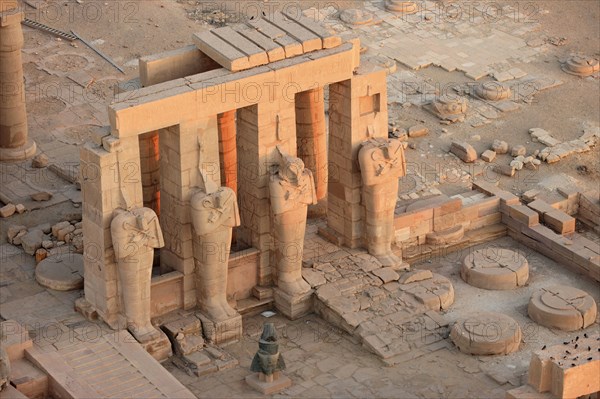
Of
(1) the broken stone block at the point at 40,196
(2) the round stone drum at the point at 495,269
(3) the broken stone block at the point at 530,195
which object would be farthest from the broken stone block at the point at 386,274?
(1) the broken stone block at the point at 40,196

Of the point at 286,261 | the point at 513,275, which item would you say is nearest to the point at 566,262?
the point at 513,275

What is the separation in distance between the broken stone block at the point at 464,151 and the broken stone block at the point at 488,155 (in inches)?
10.5

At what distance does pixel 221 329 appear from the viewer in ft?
128

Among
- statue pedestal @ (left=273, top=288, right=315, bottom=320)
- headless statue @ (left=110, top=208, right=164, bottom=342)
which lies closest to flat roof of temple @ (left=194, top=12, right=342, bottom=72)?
headless statue @ (left=110, top=208, right=164, bottom=342)

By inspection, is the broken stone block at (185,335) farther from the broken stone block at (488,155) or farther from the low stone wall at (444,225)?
the broken stone block at (488,155)

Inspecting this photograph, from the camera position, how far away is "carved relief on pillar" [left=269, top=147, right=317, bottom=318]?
39000mm

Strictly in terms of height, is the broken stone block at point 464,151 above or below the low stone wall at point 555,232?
below

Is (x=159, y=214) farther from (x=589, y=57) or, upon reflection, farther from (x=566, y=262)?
(x=589, y=57)

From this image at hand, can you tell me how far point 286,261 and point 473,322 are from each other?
15.2 feet

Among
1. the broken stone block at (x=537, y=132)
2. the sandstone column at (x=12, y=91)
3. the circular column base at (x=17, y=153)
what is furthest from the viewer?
the broken stone block at (x=537, y=132)

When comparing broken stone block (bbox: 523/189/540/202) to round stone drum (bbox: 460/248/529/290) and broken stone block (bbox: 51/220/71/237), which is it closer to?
round stone drum (bbox: 460/248/529/290)

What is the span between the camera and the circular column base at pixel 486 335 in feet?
126

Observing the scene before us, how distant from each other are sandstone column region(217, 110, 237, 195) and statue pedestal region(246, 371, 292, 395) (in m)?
5.05

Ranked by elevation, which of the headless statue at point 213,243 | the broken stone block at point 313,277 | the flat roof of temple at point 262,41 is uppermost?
the flat roof of temple at point 262,41
